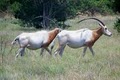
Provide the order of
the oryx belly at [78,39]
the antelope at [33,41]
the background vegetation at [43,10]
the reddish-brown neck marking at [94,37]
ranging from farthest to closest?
the background vegetation at [43,10]
the reddish-brown neck marking at [94,37]
the oryx belly at [78,39]
the antelope at [33,41]

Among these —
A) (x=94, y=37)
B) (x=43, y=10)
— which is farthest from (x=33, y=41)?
(x=43, y=10)

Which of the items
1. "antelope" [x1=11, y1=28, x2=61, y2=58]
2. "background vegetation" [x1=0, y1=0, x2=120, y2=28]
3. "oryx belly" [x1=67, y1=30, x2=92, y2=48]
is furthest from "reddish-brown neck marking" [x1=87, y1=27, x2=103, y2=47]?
"background vegetation" [x1=0, y1=0, x2=120, y2=28]

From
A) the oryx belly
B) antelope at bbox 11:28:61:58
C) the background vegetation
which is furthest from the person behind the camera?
the background vegetation

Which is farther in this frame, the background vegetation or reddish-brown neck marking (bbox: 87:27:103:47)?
the background vegetation

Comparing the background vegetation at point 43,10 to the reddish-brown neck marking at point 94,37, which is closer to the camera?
the reddish-brown neck marking at point 94,37

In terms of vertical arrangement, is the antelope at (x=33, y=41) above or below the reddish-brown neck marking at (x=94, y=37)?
above

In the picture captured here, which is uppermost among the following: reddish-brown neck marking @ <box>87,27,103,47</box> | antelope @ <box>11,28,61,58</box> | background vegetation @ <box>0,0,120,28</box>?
antelope @ <box>11,28,61,58</box>

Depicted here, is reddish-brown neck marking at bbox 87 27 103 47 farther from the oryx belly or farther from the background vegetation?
the background vegetation

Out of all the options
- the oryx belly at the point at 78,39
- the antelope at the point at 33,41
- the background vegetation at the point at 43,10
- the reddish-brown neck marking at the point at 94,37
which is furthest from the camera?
the background vegetation at the point at 43,10

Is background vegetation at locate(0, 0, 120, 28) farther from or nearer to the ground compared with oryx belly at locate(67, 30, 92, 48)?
nearer to the ground

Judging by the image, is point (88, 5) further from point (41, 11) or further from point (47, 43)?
point (47, 43)

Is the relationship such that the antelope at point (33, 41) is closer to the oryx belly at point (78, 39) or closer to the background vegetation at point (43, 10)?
the oryx belly at point (78, 39)

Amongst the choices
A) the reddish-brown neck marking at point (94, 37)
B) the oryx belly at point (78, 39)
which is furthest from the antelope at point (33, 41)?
the reddish-brown neck marking at point (94, 37)

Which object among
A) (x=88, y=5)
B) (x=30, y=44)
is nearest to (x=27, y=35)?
(x=30, y=44)
